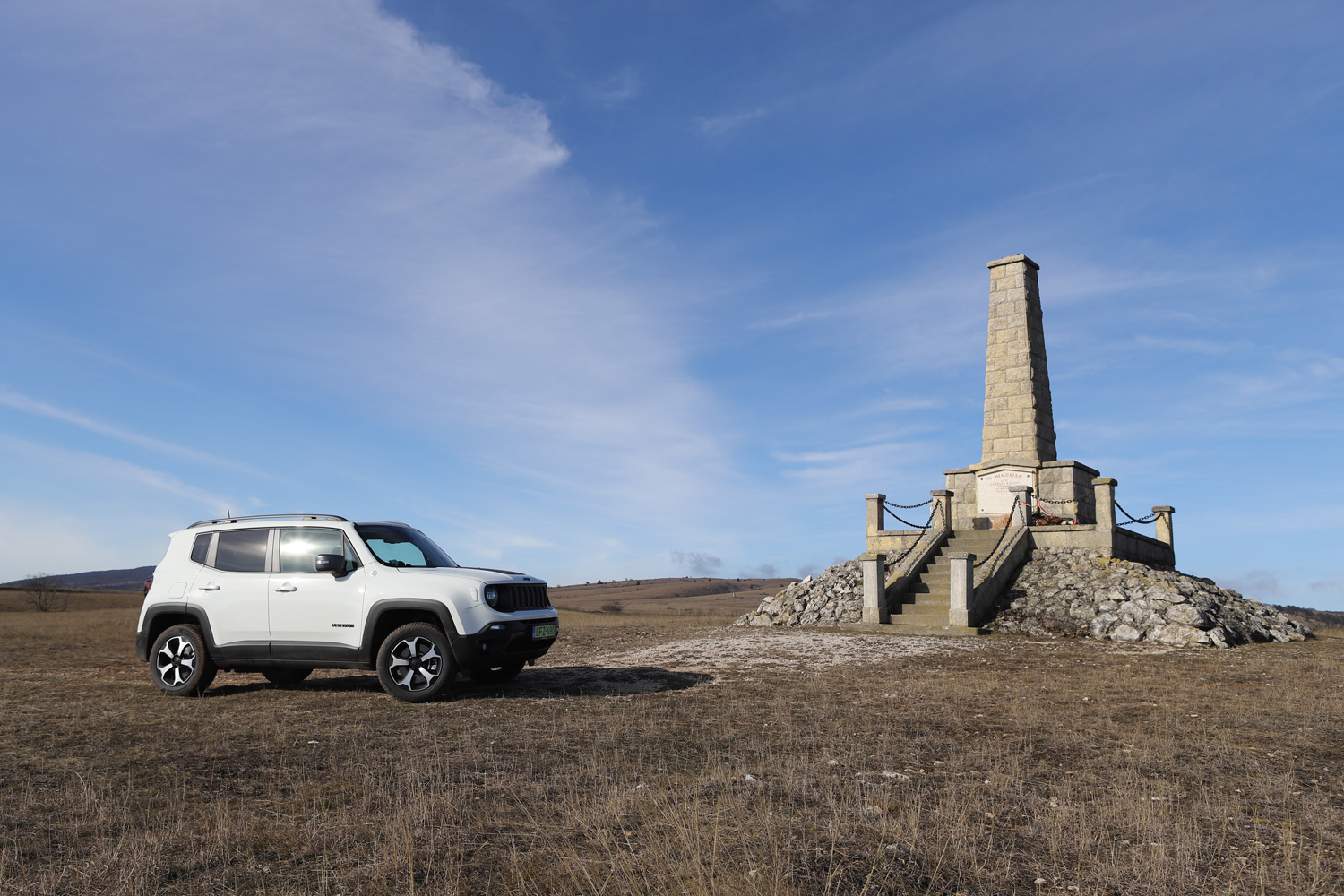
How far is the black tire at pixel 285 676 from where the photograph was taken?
11.1 meters

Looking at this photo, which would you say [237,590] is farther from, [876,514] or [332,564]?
[876,514]

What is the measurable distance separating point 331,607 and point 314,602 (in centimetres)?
22

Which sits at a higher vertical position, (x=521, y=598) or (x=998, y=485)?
(x=998, y=485)

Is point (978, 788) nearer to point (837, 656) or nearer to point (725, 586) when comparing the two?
point (837, 656)

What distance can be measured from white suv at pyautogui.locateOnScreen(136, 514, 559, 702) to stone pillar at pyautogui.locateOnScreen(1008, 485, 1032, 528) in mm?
19369

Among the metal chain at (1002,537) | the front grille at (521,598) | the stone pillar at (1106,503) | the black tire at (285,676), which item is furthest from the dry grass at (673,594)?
the front grille at (521,598)

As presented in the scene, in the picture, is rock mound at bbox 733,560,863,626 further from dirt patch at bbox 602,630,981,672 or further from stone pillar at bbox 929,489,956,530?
stone pillar at bbox 929,489,956,530

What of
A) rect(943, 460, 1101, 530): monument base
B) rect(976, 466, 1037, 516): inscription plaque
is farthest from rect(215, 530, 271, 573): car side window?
rect(976, 466, 1037, 516): inscription plaque

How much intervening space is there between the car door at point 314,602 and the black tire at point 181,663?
40.0 inches

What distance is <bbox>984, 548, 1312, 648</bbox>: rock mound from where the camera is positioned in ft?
56.5

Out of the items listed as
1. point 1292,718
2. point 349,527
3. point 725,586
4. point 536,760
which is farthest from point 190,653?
point 725,586

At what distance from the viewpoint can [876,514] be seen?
2627 cm

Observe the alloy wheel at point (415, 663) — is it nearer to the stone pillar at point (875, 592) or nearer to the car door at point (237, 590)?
the car door at point (237, 590)

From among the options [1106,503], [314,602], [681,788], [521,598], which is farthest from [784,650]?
[1106,503]
